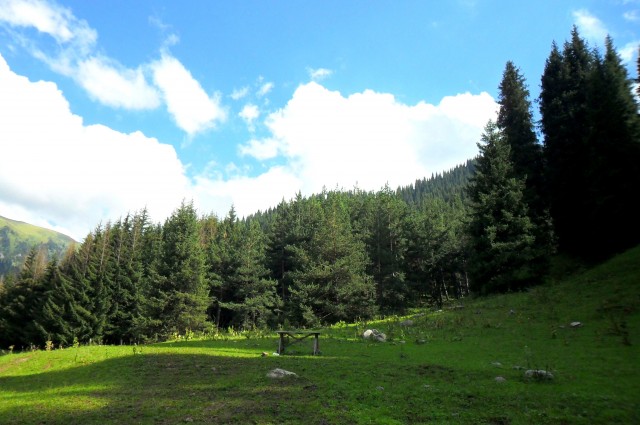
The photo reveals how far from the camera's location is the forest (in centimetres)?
3497

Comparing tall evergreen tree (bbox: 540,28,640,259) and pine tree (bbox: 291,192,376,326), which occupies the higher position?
tall evergreen tree (bbox: 540,28,640,259)

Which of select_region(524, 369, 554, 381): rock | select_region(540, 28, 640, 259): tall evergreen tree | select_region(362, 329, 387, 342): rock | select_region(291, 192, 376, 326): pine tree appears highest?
select_region(540, 28, 640, 259): tall evergreen tree

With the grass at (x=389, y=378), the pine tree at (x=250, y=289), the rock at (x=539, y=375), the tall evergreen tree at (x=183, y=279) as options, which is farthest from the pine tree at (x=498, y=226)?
the tall evergreen tree at (x=183, y=279)

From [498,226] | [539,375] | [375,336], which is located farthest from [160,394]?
[498,226]

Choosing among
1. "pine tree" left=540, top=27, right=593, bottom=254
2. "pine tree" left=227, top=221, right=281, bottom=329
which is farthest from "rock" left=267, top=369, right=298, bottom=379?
"pine tree" left=227, top=221, right=281, bottom=329

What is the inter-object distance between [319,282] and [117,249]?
48.7m

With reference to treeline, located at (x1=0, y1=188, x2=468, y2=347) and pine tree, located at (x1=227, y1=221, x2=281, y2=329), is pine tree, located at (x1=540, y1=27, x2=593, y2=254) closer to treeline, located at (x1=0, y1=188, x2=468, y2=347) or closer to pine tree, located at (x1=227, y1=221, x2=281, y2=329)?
treeline, located at (x1=0, y1=188, x2=468, y2=347)

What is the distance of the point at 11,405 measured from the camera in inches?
484

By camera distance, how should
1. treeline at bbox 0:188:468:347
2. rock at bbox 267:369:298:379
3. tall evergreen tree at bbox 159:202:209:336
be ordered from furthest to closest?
treeline at bbox 0:188:468:347 → tall evergreen tree at bbox 159:202:209:336 → rock at bbox 267:369:298:379

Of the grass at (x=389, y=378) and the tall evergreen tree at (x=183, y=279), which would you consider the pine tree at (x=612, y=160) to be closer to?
the grass at (x=389, y=378)

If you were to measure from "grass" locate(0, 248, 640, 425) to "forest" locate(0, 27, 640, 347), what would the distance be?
33.0ft

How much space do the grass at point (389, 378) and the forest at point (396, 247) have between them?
10055mm

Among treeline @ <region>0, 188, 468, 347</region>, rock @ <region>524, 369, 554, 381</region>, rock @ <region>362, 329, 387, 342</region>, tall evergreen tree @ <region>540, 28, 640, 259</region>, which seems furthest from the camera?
treeline @ <region>0, 188, 468, 347</region>

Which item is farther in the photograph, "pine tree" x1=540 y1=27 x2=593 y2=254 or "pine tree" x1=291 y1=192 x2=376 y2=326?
"pine tree" x1=291 y1=192 x2=376 y2=326
